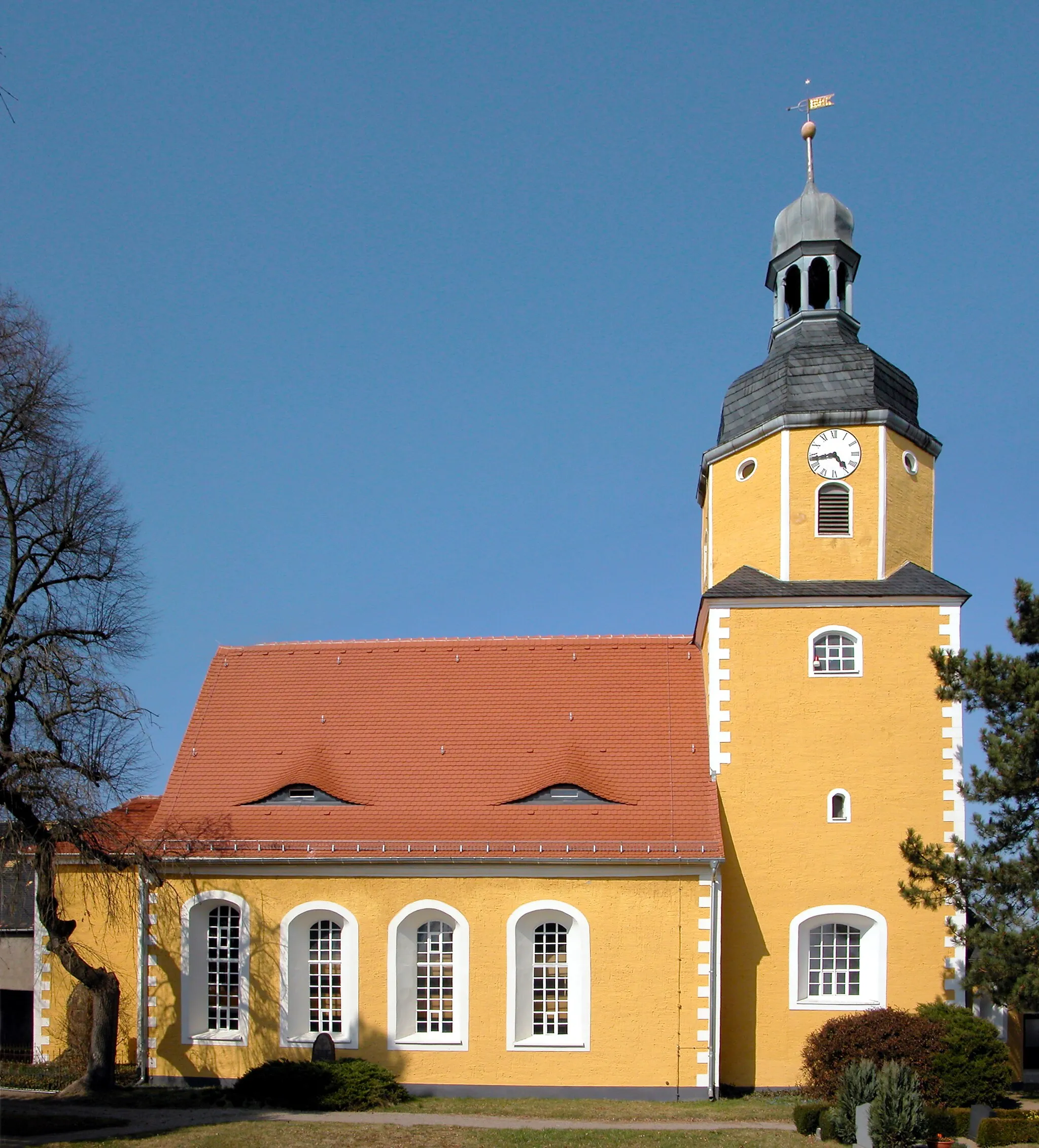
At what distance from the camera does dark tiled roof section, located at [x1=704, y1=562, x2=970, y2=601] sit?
79.7 ft

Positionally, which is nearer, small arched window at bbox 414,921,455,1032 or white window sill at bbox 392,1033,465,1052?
white window sill at bbox 392,1033,465,1052

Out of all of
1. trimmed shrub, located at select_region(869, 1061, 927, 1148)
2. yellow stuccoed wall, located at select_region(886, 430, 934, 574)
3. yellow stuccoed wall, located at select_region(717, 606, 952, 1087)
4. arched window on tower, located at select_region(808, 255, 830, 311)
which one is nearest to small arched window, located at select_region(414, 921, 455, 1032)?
yellow stuccoed wall, located at select_region(717, 606, 952, 1087)

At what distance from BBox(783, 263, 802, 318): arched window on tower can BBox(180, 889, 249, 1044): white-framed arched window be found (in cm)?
1636

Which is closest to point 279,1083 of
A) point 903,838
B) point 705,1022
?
point 705,1022

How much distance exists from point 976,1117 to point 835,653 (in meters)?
8.37

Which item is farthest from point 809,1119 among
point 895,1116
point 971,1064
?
point 971,1064

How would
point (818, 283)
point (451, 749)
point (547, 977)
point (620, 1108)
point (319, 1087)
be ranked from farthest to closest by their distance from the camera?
point (818, 283), point (451, 749), point (547, 977), point (620, 1108), point (319, 1087)

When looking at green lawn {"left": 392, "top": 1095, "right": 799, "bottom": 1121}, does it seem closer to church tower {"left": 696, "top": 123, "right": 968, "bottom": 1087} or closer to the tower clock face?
church tower {"left": 696, "top": 123, "right": 968, "bottom": 1087}

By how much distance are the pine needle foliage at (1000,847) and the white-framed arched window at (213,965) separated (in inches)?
474

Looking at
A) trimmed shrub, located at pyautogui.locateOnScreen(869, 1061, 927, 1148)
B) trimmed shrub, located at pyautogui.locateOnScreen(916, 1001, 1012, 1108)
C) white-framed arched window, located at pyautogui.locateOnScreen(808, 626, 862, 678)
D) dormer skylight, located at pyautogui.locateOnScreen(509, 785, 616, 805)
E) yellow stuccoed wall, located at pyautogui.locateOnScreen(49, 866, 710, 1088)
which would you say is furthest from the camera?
dormer skylight, located at pyautogui.locateOnScreen(509, 785, 616, 805)

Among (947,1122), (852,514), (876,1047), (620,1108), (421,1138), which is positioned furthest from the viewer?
(852,514)

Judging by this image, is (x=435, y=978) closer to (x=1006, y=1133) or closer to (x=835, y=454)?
(x=1006, y=1133)

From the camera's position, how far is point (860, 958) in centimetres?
2359

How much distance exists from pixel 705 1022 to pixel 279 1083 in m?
7.28
